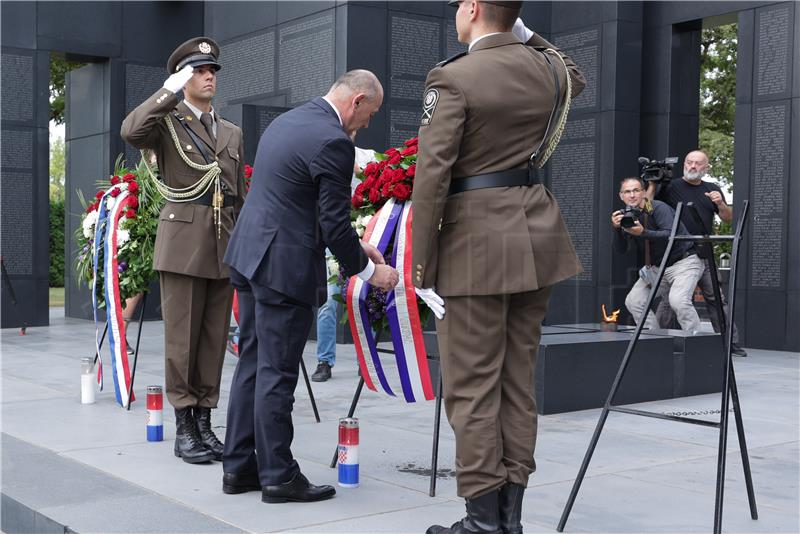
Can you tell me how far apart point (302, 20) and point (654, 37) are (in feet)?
14.0

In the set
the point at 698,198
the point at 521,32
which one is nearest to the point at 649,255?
the point at 698,198

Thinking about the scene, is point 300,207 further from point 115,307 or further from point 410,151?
point 115,307

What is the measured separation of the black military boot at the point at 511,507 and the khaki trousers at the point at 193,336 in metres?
2.21

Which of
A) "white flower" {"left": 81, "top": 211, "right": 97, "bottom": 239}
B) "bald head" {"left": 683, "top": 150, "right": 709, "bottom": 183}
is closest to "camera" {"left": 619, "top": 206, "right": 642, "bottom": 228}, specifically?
"bald head" {"left": 683, "top": 150, "right": 709, "bottom": 183}

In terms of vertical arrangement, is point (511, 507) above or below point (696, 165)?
below

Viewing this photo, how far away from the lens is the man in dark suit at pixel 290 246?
403 cm

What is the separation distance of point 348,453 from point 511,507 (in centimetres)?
109

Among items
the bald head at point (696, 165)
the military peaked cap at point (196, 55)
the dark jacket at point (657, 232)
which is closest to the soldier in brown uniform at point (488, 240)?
the military peaked cap at point (196, 55)

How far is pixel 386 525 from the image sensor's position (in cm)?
380

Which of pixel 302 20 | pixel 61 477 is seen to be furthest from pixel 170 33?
pixel 61 477

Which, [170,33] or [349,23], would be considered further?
[170,33]

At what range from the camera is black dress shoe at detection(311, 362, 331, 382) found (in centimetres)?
786

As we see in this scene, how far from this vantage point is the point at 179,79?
16.5 feet

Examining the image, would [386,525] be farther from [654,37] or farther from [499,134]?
[654,37]
